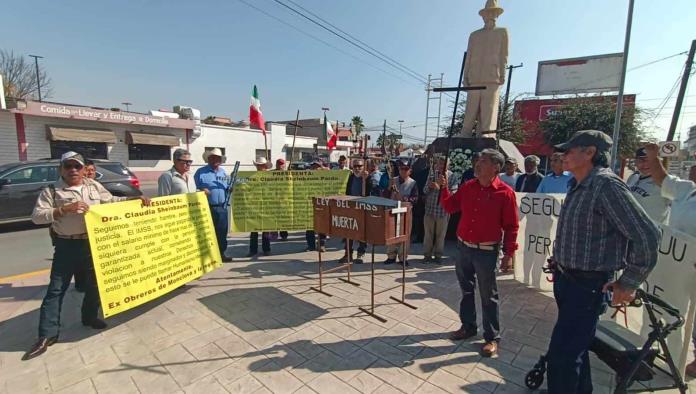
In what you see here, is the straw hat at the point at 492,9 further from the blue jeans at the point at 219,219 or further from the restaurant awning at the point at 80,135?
the restaurant awning at the point at 80,135

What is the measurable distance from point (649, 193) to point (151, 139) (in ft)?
80.6

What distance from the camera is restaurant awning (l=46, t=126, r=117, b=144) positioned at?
17.6 m

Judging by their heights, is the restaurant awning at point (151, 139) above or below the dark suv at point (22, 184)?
above

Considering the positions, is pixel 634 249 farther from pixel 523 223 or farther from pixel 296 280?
pixel 296 280

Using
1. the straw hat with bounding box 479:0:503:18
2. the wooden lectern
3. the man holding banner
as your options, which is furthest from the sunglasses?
the straw hat with bounding box 479:0:503:18

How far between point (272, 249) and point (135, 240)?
3.31 m

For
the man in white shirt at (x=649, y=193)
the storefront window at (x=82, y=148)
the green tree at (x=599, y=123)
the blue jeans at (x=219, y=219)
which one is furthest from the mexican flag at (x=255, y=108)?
the green tree at (x=599, y=123)

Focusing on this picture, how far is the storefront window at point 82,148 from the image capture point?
18.2 meters

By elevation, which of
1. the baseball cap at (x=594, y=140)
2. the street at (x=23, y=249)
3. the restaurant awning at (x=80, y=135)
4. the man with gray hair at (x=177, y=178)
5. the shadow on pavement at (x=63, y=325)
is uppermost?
the restaurant awning at (x=80, y=135)

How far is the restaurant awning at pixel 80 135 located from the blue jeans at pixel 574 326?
75.6ft

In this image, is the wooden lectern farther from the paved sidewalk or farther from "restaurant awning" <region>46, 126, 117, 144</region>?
"restaurant awning" <region>46, 126, 117, 144</region>

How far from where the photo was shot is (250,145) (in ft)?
95.2

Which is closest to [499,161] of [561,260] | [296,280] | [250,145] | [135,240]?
[561,260]

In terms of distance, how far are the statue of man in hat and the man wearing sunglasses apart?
24.8 ft
